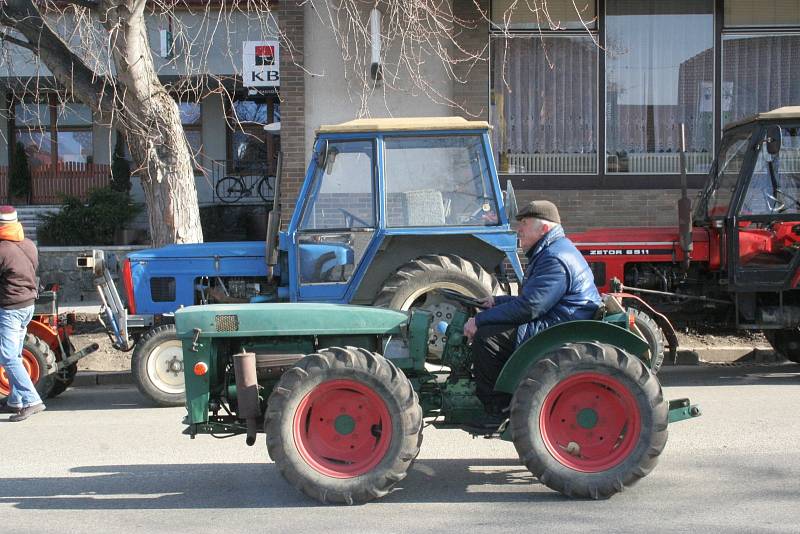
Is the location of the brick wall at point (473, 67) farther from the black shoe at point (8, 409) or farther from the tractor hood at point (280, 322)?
the tractor hood at point (280, 322)

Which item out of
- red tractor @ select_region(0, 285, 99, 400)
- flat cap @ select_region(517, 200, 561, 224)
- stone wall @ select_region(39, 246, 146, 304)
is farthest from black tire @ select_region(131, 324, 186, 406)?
stone wall @ select_region(39, 246, 146, 304)

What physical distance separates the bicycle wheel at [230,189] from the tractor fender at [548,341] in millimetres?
16988

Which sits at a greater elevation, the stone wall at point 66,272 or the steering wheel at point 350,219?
the steering wheel at point 350,219

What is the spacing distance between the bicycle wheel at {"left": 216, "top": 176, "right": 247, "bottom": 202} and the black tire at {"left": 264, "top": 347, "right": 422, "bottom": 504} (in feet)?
55.4

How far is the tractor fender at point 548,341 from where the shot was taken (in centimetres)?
532

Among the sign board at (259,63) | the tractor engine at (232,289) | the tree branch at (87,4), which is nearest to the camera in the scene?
the tractor engine at (232,289)

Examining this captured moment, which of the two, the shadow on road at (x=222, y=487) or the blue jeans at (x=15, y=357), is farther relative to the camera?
the blue jeans at (x=15, y=357)

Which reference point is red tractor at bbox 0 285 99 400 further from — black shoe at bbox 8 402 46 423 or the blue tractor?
the blue tractor

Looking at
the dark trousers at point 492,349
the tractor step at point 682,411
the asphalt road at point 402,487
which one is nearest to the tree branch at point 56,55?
the asphalt road at point 402,487

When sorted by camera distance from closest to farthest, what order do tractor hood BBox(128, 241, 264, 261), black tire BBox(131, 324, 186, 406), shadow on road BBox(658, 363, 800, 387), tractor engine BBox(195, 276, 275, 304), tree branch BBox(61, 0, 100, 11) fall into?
black tire BBox(131, 324, 186, 406), tractor engine BBox(195, 276, 275, 304), tractor hood BBox(128, 241, 264, 261), shadow on road BBox(658, 363, 800, 387), tree branch BBox(61, 0, 100, 11)

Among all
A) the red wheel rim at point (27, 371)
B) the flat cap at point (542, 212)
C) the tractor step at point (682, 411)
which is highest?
the flat cap at point (542, 212)

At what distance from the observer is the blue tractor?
8.19 m

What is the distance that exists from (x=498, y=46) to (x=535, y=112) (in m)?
1.12

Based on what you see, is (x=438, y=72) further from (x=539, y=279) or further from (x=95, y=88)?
(x=539, y=279)
